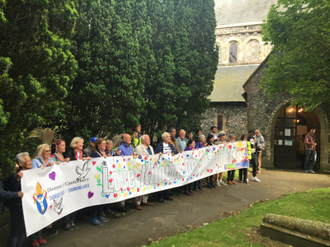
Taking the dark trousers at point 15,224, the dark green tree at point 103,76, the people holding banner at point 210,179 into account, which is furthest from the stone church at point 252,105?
the dark trousers at point 15,224

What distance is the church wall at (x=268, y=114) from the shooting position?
12508 millimetres

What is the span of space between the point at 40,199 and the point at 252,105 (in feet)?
43.2

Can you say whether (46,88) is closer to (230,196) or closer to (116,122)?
(116,122)

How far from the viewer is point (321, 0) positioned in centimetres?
723

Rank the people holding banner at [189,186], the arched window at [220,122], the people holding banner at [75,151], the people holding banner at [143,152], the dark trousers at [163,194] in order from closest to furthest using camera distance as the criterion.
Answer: the people holding banner at [75,151] < the people holding banner at [143,152] < the dark trousers at [163,194] < the people holding banner at [189,186] < the arched window at [220,122]

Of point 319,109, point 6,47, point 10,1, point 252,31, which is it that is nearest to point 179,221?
point 6,47

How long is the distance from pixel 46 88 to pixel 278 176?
1070cm

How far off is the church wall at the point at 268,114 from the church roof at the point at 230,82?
4763mm

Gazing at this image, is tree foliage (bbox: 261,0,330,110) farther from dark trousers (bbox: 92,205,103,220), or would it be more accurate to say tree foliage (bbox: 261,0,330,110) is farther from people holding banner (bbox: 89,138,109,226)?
dark trousers (bbox: 92,205,103,220)

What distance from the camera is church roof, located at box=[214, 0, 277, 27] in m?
32.3

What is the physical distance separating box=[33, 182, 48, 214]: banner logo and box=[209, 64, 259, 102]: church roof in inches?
682

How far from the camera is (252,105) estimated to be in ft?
47.2

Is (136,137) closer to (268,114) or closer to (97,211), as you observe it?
(97,211)

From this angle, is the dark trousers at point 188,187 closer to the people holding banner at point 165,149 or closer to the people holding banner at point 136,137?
the people holding banner at point 165,149
